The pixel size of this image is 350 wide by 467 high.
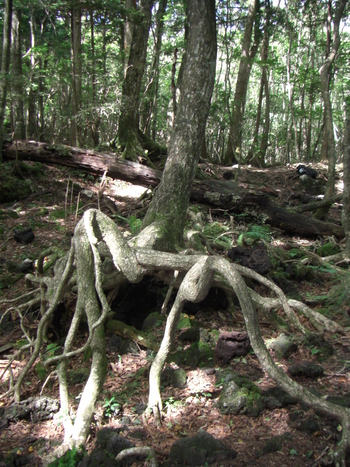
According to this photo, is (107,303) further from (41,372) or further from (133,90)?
(133,90)

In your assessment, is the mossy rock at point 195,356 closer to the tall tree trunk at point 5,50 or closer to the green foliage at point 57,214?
the green foliage at point 57,214

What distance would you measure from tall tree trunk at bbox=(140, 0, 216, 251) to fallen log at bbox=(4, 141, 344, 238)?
358cm

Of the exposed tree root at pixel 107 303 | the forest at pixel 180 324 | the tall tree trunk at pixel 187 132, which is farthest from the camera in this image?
the tall tree trunk at pixel 187 132

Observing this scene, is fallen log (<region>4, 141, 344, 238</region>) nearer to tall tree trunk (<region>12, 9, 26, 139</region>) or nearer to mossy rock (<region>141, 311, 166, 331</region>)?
tall tree trunk (<region>12, 9, 26, 139</region>)

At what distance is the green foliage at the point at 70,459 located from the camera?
2.92 metres

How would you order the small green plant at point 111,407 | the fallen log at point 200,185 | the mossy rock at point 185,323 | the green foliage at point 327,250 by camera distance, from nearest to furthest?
the small green plant at point 111,407 < the mossy rock at point 185,323 < the green foliage at point 327,250 < the fallen log at point 200,185

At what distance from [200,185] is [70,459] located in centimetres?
696

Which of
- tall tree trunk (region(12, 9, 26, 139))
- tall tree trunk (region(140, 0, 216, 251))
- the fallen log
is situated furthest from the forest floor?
tall tree trunk (region(12, 9, 26, 139))

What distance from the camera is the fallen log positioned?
8.41 m

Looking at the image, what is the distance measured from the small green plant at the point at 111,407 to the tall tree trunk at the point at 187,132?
189cm

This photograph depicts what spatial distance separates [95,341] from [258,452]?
182 centimetres

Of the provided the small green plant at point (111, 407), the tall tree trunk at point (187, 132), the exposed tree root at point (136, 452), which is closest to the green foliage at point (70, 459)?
the exposed tree root at point (136, 452)

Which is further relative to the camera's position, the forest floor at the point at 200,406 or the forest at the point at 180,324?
the forest at the point at 180,324

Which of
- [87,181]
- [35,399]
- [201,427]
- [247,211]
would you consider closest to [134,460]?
[201,427]
